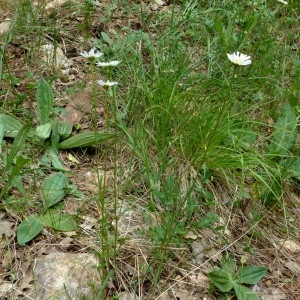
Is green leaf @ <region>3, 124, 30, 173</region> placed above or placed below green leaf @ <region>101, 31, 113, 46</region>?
above

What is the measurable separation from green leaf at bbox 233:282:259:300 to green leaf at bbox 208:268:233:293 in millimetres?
24

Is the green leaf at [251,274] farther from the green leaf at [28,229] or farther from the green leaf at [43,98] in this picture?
the green leaf at [43,98]

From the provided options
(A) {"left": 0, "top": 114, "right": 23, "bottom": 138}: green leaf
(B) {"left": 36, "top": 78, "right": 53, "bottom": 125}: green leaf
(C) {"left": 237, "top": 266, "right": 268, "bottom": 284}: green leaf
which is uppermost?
(B) {"left": 36, "top": 78, "right": 53, "bottom": 125}: green leaf

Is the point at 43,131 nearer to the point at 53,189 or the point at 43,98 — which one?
the point at 43,98

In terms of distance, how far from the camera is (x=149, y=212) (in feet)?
6.63

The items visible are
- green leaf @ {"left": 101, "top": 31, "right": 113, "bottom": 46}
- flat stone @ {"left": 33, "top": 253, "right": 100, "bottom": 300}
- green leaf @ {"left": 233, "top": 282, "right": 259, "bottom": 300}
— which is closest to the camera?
flat stone @ {"left": 33, "top": 253, "right": 100, "bottom": 300}

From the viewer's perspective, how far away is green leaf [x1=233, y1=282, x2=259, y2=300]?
1.83m

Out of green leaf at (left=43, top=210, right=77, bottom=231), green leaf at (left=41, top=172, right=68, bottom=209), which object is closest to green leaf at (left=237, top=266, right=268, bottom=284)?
green leaf at (left=43, top=210, right=77, bottom=231)

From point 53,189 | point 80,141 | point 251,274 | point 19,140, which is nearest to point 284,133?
point 251,274

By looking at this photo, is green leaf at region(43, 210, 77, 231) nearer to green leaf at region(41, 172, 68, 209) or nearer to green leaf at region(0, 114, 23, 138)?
green leaf at region(41, 172, 68, 209)

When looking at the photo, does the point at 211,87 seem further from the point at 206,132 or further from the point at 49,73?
the point at 49,73

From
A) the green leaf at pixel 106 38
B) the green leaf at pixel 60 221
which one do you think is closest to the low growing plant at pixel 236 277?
the green leaf at pixel 60 221

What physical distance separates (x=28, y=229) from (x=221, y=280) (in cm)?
73

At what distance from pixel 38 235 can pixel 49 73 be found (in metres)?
1.04
